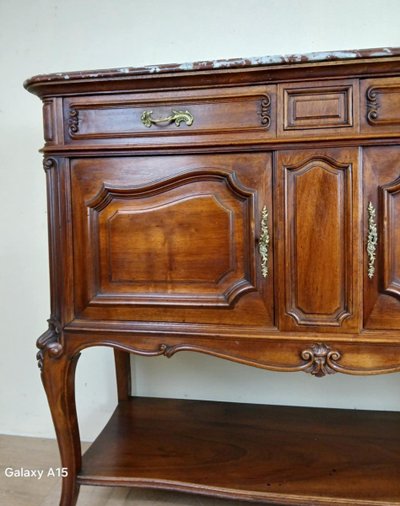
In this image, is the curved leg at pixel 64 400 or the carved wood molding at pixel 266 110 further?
the curved leg at pixel 64 400

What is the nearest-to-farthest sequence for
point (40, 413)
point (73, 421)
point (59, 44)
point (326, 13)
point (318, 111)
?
1. point (318, 111)
2. point (73, 421)
3. point (326, 13)
4. point (59, 44)
5. point (40, 413)

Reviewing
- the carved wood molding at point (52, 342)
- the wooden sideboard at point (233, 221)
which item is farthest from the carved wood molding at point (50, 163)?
the carved wood molding at point (52, 342)

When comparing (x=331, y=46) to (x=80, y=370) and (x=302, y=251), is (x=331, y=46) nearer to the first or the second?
(x=302, y=251)

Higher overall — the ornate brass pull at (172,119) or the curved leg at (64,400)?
the ornate brass pull at (172,119)

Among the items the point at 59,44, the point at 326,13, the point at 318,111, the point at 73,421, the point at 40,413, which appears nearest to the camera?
the point at 318,111

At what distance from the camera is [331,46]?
1324 mm

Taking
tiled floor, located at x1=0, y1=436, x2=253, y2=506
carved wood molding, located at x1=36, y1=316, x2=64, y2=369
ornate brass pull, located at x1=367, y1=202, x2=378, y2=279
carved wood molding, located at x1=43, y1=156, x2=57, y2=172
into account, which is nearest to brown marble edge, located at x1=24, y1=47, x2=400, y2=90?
carved wood molding, located at x1=43, y1=156, x2=57, y2=172

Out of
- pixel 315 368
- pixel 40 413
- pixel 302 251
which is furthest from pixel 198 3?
pixel 40 413

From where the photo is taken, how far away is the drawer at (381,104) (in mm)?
850

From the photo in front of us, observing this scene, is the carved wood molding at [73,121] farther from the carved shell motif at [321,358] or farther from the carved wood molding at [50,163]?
the carved shell motif at [321,358]

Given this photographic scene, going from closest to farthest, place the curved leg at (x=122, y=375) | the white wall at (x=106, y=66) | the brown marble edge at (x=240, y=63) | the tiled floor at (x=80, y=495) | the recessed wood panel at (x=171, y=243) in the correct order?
the brown marble edge at (x=240, y=63) < the recessed wood panel at (x=171, y=243) < the tiled floor at (x=80, y=495) < the white wall at (x=106, y=66) < the curved leg at (x=122, y=375)

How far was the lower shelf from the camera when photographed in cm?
104

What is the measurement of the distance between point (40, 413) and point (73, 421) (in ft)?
2.03

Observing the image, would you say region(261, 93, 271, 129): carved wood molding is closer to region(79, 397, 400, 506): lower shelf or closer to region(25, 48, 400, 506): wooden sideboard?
region(25, 48, 400, 506): wooden sideboard
